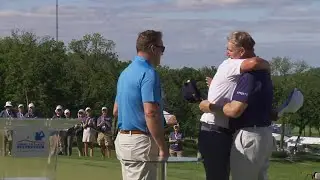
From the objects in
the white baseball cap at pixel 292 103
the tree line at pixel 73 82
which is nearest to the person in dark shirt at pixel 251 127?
the white baseball cap at pixel 292 103

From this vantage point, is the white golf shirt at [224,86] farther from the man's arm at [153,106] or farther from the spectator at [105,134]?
the spectator at [105,134]

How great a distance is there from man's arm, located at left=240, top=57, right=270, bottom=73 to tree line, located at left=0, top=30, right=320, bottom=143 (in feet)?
166

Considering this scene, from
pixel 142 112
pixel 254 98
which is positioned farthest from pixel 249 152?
pixel 142 112

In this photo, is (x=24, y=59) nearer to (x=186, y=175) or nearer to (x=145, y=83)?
(x=186, y=175)

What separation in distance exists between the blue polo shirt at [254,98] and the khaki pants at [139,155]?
0.74 metres

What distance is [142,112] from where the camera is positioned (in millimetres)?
6125

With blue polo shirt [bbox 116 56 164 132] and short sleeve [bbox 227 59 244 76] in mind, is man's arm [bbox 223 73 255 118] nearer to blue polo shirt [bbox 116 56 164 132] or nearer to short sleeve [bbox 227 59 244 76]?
short sleeve [bbox 227 59 244 76]

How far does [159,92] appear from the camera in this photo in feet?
19.9

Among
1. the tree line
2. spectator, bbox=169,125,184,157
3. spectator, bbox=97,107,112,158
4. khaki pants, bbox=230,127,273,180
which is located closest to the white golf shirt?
khaki pants, bbox=230,127,273,180

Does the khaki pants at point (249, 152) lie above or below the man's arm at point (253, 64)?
below

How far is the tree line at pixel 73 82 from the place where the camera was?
63.2 m

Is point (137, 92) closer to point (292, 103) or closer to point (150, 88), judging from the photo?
point (150, 88)

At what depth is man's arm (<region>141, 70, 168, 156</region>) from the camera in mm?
5957

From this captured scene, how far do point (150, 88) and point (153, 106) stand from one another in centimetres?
16
